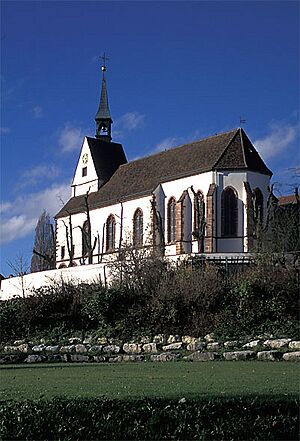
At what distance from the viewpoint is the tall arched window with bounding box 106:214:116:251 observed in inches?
2586

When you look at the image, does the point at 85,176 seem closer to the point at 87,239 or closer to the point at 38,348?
the point at 87,239

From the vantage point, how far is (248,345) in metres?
28.3

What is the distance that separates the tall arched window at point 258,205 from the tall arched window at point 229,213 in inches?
56.5

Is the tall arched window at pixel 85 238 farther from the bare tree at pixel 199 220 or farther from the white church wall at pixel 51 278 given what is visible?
the white church wall at pixel 51 278

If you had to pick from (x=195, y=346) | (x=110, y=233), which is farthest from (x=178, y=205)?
(x=195, y=346)

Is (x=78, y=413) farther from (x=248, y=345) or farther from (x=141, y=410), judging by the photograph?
(x=248, y=345)

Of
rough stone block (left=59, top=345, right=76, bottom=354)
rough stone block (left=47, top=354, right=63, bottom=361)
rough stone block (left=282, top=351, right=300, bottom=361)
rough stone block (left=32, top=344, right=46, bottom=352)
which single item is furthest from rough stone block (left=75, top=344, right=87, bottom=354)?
rough stone block (left=282, top=351, right=300, bottom=361)

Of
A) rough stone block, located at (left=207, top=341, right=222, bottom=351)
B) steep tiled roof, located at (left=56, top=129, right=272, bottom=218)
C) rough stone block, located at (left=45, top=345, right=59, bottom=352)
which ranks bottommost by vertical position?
rough stone block, located at (left=45, top=345, right=59, bottom=352)

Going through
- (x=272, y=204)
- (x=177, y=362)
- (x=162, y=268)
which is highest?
(x=272, y=204)

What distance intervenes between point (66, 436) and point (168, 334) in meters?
20.2

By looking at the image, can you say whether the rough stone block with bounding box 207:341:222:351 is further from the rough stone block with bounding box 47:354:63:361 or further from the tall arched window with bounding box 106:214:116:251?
the tall arched window with bounding box 106:214:116:251

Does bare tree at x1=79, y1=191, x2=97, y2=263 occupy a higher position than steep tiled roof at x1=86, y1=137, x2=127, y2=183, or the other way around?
steep tiled roof at x1=86, y1=137, x2=127, y2=183

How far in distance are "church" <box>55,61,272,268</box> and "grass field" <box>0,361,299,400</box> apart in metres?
27.1

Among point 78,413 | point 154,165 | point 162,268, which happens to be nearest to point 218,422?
point 78,413
